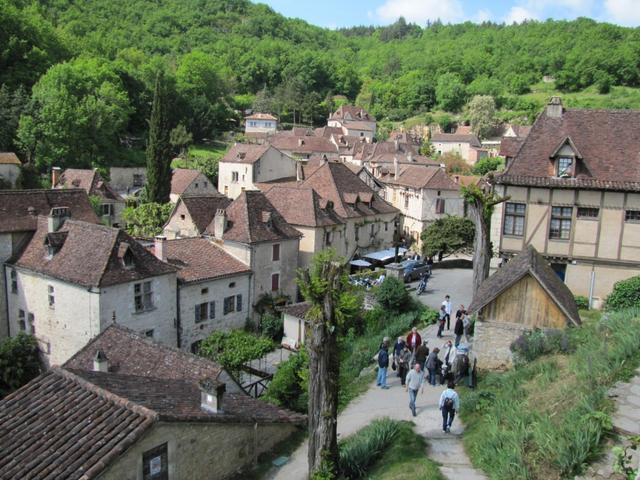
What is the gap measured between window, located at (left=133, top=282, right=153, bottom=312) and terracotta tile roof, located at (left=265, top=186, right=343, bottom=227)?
15.0 meters

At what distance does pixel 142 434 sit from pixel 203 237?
24.6 m

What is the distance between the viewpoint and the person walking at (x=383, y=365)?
20219 millimetres

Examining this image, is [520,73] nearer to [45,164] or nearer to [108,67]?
[108,67]

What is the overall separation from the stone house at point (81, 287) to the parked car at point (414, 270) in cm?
1639

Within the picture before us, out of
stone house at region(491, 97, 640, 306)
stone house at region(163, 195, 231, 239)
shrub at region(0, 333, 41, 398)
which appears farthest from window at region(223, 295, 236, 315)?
stone house at region(491, 97, 640, 306)

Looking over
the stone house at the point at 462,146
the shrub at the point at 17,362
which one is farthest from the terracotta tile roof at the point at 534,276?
the stone house at the point at 462,146

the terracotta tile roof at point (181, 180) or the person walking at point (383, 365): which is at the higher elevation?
the terracotta tile roof at point (181, 180)

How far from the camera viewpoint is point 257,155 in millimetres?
60625

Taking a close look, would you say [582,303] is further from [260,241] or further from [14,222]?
[14,222]

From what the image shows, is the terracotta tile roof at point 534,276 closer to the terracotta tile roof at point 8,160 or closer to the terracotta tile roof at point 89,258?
the terracotta tile roof at point 89,258

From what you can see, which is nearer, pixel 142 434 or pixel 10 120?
pixel 142 434

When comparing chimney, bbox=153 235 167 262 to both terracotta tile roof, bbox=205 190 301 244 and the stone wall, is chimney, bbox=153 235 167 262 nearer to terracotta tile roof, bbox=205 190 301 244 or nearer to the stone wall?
terracotta tile roof, bbox=205 190 301 244

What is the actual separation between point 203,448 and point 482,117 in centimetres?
11692

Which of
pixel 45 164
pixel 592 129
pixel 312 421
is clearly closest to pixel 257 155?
pixel 45 164
